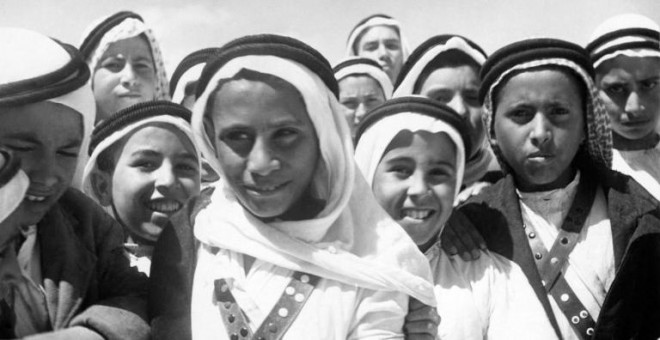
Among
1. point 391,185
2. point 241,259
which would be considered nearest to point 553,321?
point 391,185

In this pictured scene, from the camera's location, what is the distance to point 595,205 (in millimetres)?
4469

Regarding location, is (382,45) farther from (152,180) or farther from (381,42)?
(152,180)

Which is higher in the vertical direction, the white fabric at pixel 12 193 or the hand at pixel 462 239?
the white fabric at pixel 12 193

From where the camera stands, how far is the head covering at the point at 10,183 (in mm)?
3115

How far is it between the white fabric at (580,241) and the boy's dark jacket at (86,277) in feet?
6.28

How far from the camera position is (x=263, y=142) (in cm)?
344

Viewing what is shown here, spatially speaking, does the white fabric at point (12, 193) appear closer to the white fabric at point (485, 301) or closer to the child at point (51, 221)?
the child at point (51, 221)

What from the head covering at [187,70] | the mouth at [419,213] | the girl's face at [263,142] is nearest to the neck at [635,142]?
the mouth at [419,213]

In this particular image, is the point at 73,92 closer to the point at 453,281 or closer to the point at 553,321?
the point at 453,281

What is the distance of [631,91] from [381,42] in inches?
131

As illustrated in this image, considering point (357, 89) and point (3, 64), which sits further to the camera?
point (357, 89)

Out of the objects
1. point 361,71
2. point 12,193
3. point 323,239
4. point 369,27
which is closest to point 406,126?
point 323,239

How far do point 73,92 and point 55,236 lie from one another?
0.56 m

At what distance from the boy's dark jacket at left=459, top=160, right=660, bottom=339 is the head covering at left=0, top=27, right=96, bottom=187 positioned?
199 cm
